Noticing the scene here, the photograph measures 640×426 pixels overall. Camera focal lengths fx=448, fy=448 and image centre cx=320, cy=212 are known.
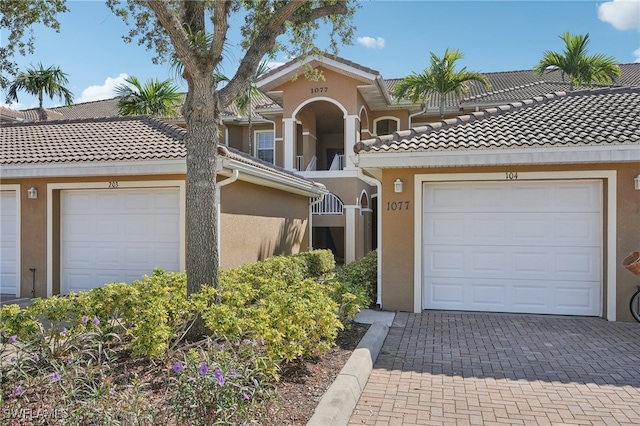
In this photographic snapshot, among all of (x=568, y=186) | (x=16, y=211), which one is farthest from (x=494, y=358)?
(x=16, y=211)

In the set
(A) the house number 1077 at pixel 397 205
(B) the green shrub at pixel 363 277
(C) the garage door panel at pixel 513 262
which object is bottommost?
(B) the green shrub at pixel 363 277

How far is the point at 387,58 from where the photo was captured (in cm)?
1261

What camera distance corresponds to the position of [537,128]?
877 cm

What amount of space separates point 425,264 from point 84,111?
87.1ft

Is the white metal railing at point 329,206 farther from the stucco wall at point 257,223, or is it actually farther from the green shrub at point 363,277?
the green shrub at point 363,277

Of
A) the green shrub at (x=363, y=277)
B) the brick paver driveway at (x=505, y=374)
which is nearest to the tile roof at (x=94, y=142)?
the green shrub at (x=363, y=277)

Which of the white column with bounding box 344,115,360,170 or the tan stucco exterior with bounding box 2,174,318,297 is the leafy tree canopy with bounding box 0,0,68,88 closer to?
the tan stucco exterior with bounding box 2,174,318,297

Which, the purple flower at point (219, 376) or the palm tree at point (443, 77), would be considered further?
the palm tree at point (443, 77)

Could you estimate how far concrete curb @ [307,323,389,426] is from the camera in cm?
382

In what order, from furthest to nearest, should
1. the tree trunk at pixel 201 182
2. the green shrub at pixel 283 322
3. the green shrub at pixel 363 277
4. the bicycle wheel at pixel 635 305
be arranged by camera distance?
the green shrub at pixel 363 277
the bicycle wheel at pixel 635 305
the tree trunk at pixel 201 182
the green shrub at pixel 283 322

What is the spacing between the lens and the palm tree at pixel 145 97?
18.5 metres

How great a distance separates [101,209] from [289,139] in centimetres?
1023

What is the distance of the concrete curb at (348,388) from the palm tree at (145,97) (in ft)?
51.5

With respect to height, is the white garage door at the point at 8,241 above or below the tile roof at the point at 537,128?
below
